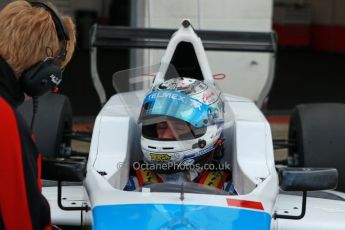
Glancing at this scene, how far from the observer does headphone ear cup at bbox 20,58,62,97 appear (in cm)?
232

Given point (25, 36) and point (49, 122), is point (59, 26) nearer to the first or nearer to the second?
point (25, 36)

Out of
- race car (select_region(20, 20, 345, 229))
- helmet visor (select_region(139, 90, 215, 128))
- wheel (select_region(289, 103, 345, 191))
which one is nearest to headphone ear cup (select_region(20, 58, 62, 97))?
race car (select_region(20, 20, 345, 229))

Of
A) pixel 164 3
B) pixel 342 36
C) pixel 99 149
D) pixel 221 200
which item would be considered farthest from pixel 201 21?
pixel 342 36

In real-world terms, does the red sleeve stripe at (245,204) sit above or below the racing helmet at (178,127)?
below

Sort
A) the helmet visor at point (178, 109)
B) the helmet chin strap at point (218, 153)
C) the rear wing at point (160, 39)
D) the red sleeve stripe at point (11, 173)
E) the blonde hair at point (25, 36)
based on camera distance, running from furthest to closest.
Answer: the rear wing at point (160, 39) → the helmet chin strap at point (218, 153) → the helmet visor at point (178, 109) → the blonde hair at point (25, 36) → the red sleeve stripe at point (11, 173)

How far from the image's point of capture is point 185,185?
2.99m

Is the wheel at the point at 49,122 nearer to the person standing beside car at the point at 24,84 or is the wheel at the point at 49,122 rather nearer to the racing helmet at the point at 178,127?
the racing helmet at the point at 178,127

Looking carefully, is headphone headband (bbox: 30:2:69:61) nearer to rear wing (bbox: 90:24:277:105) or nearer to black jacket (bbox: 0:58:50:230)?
black jacket (bbox: 0:58:50:230)

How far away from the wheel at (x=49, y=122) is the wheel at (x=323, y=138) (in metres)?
1.49

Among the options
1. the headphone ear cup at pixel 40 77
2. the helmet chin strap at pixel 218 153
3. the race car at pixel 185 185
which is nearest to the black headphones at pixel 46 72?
the headphone ear cup at pixel 40 77

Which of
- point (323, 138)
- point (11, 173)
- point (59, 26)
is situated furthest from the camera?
point (323, 138)

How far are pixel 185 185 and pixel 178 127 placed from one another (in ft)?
0.85

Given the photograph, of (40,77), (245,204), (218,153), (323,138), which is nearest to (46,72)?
(40,77)

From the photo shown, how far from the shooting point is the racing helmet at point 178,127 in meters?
3.04
